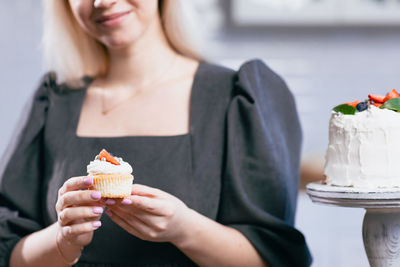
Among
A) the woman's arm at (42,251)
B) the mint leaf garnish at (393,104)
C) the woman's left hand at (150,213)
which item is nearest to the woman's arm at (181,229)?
the woman's left hand at (150,213)

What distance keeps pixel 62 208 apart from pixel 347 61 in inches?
99.1

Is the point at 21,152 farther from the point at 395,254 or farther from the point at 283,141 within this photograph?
the point at 395,254

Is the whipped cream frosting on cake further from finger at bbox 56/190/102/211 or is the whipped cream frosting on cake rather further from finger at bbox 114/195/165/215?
finger at bbox 56/190/102/211

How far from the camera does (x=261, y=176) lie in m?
1.33

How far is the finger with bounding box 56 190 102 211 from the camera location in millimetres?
991

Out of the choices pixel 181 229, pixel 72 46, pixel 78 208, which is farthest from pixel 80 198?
pixel 72 46

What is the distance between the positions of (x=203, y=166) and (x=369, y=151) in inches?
14.4

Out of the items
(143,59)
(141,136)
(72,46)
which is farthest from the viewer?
(72,46)

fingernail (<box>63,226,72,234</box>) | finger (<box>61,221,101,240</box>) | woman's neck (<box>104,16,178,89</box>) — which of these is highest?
woman's neck (<box>104,16,178,89</box>)

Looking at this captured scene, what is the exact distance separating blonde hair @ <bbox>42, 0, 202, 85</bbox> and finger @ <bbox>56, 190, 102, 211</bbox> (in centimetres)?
62

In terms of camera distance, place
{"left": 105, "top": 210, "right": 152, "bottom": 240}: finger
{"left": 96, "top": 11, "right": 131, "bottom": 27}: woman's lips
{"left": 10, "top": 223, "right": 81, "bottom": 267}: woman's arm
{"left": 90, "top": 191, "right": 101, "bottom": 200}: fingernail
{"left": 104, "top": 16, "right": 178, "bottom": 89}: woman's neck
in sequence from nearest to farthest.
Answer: {"left": 90, "top": 191, "right": 101, "bottom": 200}: fingernail
{"left": 105, "top": 210, "right": 152, "bottom": 240}: finger
{"left": 10, "top": 223, "right": 81, "bottom": 267}: woman's arm
{"left": 96, "top": 11, "right": 131, "bottom": 27}: woman's lips
{"left": 104, "top": 16, "right": 178, "bottom": 89}: woman's neck

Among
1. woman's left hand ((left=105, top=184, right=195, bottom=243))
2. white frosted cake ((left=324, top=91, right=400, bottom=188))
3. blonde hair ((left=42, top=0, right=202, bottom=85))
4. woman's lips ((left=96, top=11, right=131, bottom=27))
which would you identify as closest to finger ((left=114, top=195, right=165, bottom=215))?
woman's left hand ((left=105, top=184, right=195, bottom=243))

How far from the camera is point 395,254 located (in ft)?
3.58

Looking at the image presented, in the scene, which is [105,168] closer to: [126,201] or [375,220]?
[126,201]
